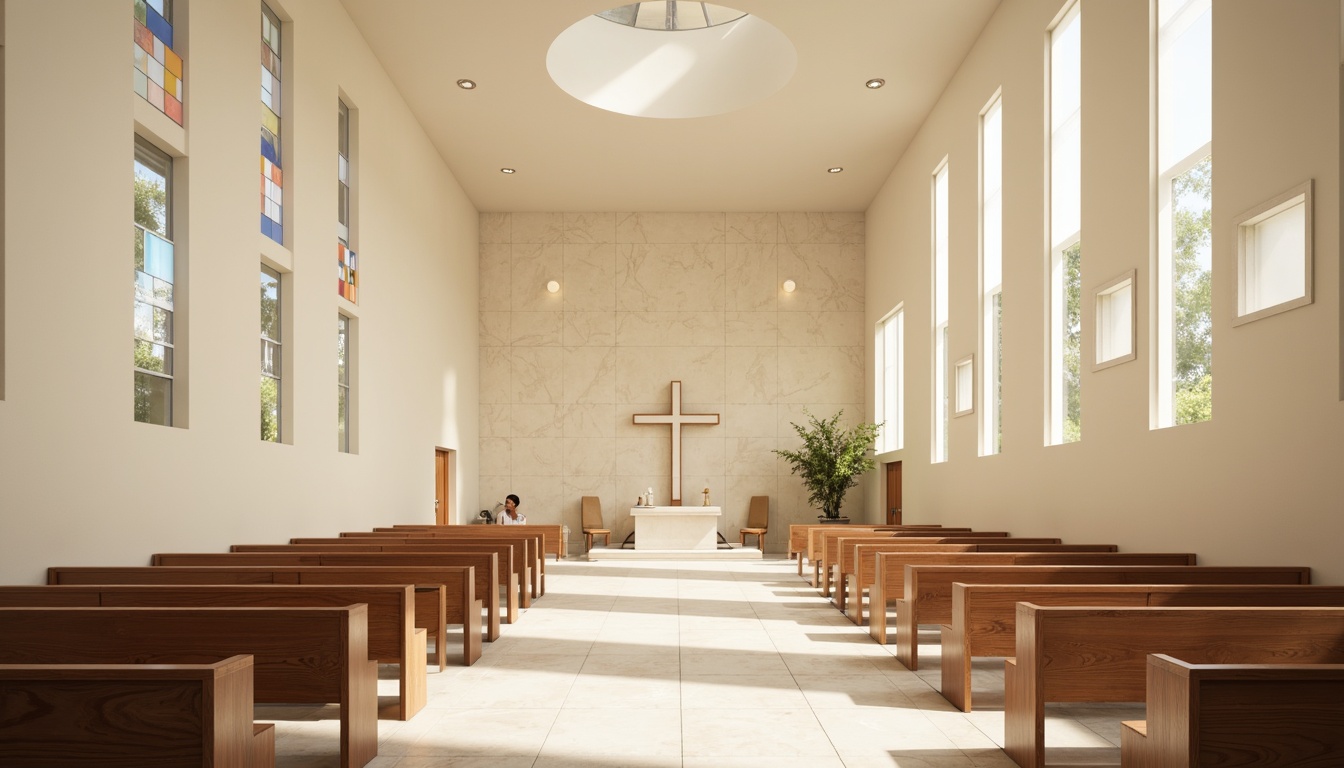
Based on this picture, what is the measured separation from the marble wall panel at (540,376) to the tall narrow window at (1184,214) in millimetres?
9799

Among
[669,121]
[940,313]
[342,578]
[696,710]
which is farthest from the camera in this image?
[669,121]

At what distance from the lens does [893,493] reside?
12938 millimetres

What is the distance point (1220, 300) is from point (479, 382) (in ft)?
35.8

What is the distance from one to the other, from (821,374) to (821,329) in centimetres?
64

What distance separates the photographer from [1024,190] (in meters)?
7.62

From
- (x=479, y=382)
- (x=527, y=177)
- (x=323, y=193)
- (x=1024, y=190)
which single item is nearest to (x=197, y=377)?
(x=323, y=193)

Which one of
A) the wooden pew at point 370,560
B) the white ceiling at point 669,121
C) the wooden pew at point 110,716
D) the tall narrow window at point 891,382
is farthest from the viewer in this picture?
the tall narrow window at point 891,382

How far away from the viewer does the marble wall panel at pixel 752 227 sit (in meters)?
Answer: 14.5

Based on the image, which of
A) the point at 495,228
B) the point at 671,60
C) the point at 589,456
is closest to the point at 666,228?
the point at 495,228

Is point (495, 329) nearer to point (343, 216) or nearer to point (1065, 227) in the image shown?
point (343, 216)

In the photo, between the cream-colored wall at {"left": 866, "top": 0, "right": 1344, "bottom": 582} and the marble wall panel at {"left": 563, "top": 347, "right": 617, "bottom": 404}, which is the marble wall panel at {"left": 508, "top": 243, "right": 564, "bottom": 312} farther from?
the cream-colored wall at {"left": 866, "top": 0, "right": 1344, "bottom": 582}

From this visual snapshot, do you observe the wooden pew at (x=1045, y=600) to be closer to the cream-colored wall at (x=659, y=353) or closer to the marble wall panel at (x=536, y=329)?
the cream-colored wall at (x=659, y=353)

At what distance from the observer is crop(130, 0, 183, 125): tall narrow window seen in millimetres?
5082

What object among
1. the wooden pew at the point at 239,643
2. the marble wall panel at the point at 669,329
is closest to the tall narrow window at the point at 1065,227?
the wooden pew at the point at 239,643
